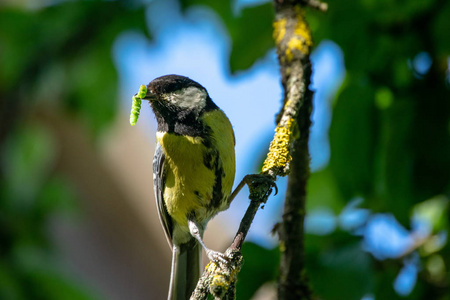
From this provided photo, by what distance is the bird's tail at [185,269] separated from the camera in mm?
2430

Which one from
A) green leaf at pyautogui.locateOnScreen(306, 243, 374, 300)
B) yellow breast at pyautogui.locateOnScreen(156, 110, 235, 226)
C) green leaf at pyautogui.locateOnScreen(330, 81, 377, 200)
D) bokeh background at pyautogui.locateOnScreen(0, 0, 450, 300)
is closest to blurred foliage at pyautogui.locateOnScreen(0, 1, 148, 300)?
bokeh background at pyautogui.locateOnScreen(0, 0, 450, 300)

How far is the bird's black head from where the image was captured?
7.82 ft

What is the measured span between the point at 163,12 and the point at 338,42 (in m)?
1.23

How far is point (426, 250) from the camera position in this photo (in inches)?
90.9

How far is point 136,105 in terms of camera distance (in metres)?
2.02

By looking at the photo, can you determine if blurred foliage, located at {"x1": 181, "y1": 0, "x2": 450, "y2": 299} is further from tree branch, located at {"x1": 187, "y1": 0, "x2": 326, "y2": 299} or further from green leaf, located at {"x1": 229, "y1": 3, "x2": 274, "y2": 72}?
green leaf, located at {"x1": 229, "y1": 3, "x2": 274, "y2": 72}

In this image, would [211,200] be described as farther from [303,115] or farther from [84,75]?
[84,75]

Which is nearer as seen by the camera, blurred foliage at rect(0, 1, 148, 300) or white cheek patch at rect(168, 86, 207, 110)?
white cheek patch at rect(168, 86, 207, 110)

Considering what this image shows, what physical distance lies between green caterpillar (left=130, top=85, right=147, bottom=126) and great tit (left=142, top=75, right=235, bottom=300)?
0.14 meters

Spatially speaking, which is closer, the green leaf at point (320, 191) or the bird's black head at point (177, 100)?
the bird's black head at point (177, 100)

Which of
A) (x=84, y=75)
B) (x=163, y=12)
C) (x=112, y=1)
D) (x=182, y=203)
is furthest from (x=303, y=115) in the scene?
(x=84, y=75)

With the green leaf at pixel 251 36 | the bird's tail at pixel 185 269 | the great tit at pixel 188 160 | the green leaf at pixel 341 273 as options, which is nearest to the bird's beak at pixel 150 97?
the great tit at pixel 188 160

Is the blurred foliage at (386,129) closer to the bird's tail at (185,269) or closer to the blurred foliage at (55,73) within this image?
the bird's tail at (185,269)

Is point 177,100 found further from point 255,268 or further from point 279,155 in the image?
point 279,155
